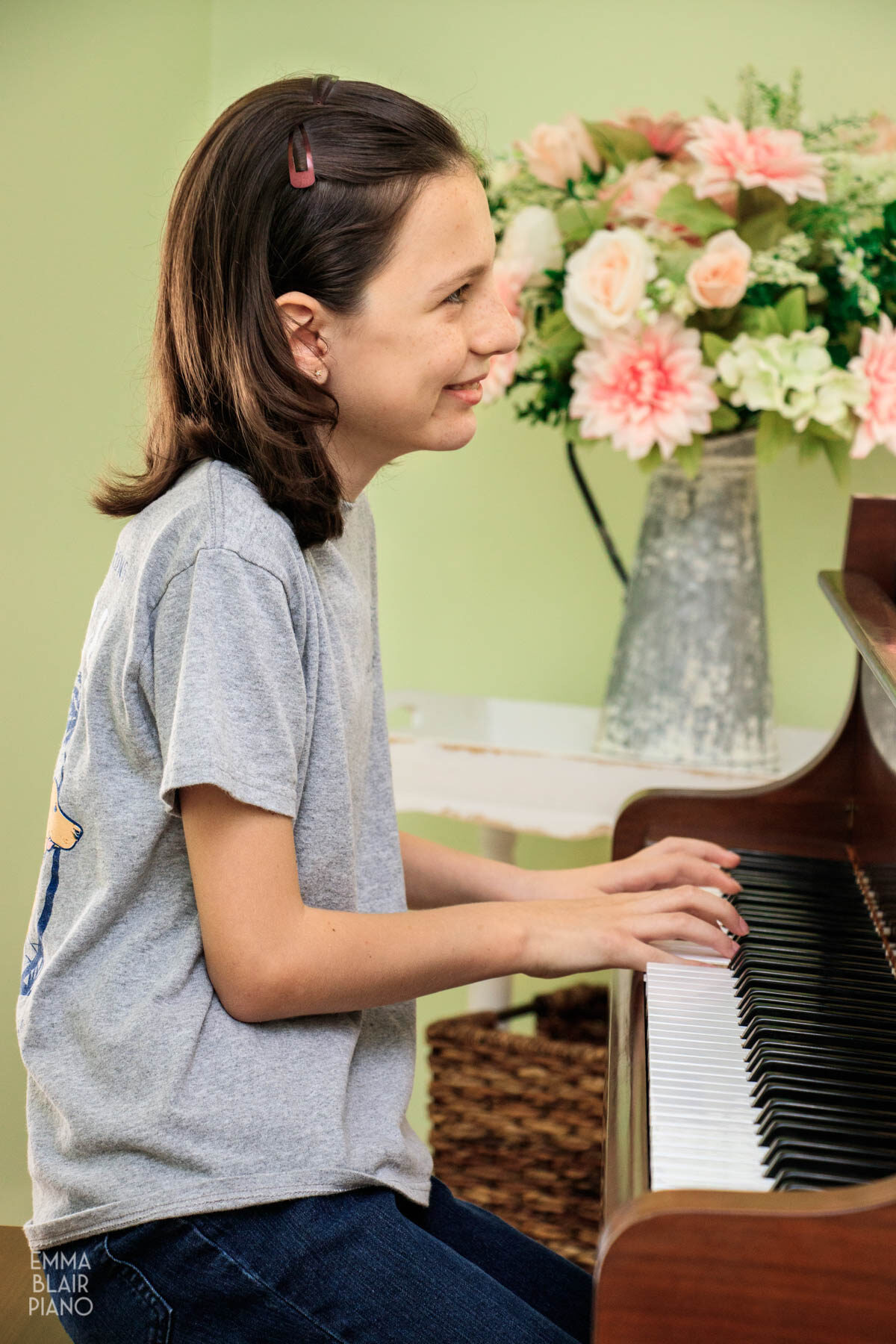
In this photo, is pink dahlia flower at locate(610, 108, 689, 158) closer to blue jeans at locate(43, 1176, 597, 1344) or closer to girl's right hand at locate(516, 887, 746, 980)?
girl's right hand at locate(516, 887, 746, 980)

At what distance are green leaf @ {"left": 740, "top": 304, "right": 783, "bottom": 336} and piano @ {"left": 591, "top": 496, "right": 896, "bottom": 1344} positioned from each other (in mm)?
251

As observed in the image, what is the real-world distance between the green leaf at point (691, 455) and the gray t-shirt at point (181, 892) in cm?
73

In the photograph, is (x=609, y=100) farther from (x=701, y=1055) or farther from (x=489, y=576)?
(x=701, y=1055)

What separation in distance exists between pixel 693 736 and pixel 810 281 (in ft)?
1.76

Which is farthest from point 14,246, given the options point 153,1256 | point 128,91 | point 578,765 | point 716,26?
point 153,1256

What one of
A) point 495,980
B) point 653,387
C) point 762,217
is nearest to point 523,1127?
point 495,980

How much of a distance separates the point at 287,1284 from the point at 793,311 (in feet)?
3.58

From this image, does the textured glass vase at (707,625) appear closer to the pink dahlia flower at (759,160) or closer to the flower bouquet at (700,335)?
the flower bouquet at (700,335)

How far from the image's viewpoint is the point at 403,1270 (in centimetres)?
78

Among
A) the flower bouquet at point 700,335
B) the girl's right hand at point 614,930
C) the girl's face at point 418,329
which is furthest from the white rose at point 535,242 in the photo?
the girl's right hand at point 614,930

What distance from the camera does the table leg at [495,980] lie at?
5.65 ft

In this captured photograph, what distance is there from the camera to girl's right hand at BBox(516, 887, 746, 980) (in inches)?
34.8

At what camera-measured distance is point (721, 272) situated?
1373 millimetres

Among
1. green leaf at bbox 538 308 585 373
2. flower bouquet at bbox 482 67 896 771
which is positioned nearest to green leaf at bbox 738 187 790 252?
flower bouquet at bbox 482 67 896 771
